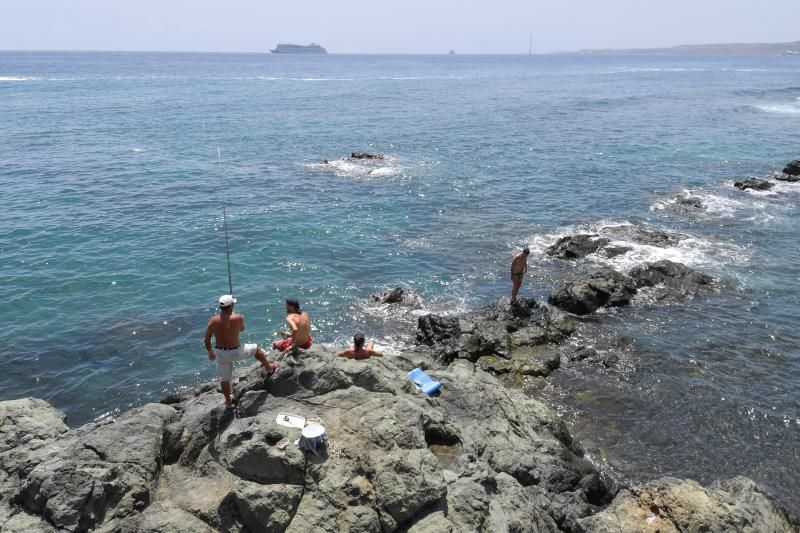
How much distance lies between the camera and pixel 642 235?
98.3ft

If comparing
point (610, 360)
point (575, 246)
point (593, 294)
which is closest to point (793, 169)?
point (575, 246)

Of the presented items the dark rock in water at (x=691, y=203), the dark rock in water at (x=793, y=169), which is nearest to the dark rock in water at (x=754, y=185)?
the dark rock in water at (x=793, y=169)

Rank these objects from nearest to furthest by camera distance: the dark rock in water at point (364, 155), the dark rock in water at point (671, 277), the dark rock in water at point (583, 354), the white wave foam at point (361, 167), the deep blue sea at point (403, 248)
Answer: the deep blue sea at point (403, 248) → the dark rock in water at point (583, 354) → the dark rock in water at point (671, 277) → the white wave foam at point (361, 167) → the dark rock in water at point (364, 155)

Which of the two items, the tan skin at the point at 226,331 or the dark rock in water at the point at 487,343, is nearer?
the tan skin at the point at 226,331

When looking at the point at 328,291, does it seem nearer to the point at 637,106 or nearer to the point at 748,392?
the point at 748,392

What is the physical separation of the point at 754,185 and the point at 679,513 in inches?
1447

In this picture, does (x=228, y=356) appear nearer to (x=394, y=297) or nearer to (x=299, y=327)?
(x=299, y=327)

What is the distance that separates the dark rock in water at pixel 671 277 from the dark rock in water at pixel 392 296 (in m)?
10.2

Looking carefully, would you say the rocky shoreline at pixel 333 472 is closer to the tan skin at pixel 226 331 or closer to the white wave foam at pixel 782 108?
the tan skin at pixel 226 331

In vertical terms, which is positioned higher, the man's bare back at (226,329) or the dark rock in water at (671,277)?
the man's bare back at (226,329)

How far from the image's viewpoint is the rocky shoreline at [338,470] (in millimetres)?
9023

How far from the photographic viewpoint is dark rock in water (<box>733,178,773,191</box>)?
39.2m

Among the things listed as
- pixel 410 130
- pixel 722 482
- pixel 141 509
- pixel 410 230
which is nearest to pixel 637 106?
pixel 410 130

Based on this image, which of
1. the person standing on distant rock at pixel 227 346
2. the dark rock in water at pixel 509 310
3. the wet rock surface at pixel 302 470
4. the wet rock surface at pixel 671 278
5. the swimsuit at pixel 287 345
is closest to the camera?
the wet rock surface at pixel 302 470
